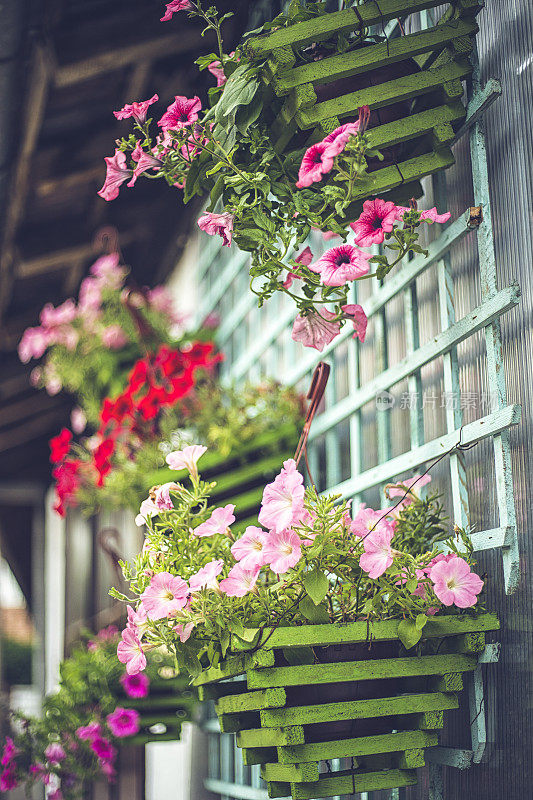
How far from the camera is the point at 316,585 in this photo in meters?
1.12

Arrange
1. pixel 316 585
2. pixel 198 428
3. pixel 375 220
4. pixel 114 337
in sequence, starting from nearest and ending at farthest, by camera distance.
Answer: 1. pixel 316 585
2. pixel 375 220
3. pixel 198 428
4. pixel 114 337

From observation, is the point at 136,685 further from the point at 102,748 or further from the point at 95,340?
the point at 95,340

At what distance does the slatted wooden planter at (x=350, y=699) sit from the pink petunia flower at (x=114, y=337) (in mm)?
1657

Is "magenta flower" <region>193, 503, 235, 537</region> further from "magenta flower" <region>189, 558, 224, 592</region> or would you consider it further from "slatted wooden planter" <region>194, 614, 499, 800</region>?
"slatted wooden planter" <region>194, 614, 499, 800</region>

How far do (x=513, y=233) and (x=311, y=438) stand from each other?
3.13 feet

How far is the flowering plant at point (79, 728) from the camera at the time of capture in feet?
6.72

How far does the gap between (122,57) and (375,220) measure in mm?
1441

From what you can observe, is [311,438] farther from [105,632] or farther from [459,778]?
[459,778]

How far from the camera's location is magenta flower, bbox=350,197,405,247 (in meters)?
1.21

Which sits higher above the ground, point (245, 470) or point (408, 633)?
point (245, 470)

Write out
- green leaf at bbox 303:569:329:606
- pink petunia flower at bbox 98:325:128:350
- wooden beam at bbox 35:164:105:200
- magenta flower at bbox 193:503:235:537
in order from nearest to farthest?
green leaf at bbox 303:569:329:606
magenta flower at bbox 193:503:235:537
pink petunia flower at bbox 98:325:128:350
wooden beam at bbox 35:164:105:200

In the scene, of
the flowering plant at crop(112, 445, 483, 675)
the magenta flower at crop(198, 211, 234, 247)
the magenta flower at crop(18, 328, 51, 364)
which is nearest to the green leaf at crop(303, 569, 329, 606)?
the flowering plant at crop(112, 445, 483, 675)

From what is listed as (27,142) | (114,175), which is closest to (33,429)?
(27,142)

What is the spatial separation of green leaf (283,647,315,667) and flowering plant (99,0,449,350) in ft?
1.46
